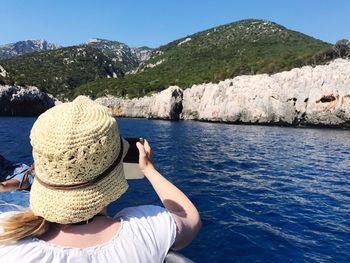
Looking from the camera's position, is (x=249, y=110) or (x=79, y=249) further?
(x=249, y=110)

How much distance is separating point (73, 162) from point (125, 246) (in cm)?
66

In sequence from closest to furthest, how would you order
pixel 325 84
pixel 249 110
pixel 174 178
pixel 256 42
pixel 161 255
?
1. pixel 161 255
2. pixel 174 178
3. pixel 325 84
4. pixel 249 110
5. pixel 256 42

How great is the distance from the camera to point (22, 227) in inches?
88.2

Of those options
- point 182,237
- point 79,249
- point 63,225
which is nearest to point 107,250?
point 79,249

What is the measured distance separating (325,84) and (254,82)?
12.4m

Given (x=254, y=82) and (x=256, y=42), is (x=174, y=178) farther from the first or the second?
(x=256, y=42)

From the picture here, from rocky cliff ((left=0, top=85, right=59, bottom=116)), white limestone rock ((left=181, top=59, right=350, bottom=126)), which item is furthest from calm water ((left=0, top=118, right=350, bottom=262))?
rocky cliff ((left=0, top=85, right=59, bottom=116))

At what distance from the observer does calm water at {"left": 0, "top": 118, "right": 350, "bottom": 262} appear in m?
8.95

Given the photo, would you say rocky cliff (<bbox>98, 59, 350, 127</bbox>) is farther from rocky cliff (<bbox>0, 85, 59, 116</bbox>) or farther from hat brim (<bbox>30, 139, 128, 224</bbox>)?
hat brim (<bbox>30, 139, 128, 224</bbox>)

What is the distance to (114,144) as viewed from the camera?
2391mm

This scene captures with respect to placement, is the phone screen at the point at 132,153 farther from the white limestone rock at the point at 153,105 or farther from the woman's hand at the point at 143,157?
the white limestone rock at the point at 153,105

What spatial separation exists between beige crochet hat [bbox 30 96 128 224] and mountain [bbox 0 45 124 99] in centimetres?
14009

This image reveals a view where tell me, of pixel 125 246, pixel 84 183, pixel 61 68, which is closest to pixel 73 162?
pixel 84 183

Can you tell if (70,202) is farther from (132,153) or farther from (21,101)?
(21,101)
